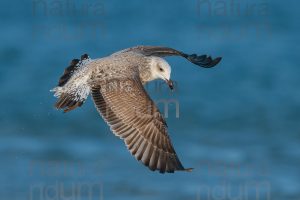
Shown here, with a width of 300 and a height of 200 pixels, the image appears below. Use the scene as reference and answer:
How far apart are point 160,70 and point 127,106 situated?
1.92ft

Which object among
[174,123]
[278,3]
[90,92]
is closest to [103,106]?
[90,92]

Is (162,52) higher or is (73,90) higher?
(162,52)

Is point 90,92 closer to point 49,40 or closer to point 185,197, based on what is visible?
point 185,197

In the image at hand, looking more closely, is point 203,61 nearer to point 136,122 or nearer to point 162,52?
point 162,52

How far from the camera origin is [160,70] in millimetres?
8648

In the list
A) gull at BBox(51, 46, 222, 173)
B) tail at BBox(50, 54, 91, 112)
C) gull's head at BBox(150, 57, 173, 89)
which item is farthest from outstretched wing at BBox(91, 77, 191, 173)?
gull's head at BBox(150, 57, 173, 89)

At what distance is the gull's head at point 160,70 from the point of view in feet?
28.3

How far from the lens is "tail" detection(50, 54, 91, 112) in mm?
8328

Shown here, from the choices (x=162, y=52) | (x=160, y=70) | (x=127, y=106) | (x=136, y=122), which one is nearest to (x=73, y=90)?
(x=127, y=106)

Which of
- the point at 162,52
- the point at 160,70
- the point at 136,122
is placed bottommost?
the point at 136,122

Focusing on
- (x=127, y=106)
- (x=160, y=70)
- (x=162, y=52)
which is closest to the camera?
(x=127, y=106)

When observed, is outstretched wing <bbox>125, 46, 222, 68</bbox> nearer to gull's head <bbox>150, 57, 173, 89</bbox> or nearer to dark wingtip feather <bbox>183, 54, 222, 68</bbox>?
dark wingtip feather <bbox>183, 54, 222, 68</bbox>

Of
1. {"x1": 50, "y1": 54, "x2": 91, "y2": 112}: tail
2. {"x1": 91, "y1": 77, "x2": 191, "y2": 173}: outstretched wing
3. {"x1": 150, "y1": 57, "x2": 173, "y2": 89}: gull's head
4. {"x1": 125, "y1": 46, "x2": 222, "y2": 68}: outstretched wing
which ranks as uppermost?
{"x1": 125, "y1": 46, "x2": 222, "y2": 68}: outstretched wing

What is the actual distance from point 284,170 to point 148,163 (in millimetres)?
3926
